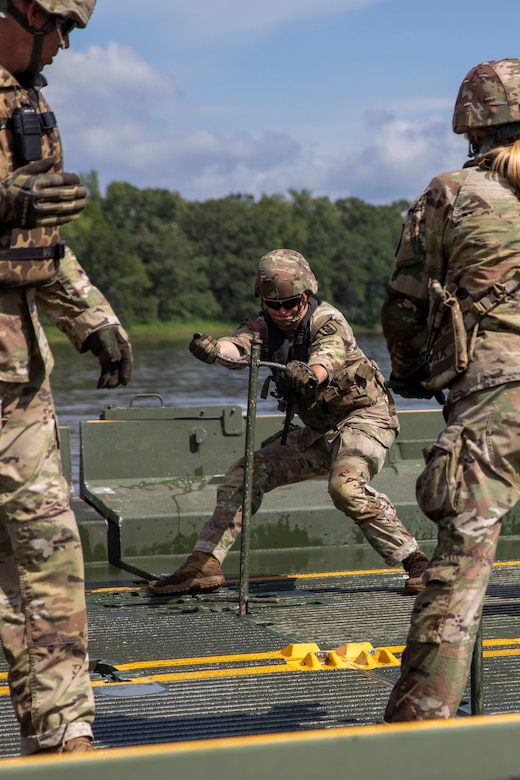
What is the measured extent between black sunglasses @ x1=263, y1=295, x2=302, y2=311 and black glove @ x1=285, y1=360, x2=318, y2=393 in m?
0.48

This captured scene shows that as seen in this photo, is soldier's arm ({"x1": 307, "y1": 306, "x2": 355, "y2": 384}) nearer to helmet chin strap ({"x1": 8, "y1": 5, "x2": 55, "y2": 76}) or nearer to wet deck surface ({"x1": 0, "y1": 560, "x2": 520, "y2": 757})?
wet deck surface ({"x1": 0, "y1": 560, "x2": 520, "y2": 757})

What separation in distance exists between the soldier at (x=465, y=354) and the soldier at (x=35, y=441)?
0.93 meters

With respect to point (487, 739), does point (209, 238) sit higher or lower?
lower

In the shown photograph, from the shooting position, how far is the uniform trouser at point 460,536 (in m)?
3.55

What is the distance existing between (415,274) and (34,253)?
1.12m

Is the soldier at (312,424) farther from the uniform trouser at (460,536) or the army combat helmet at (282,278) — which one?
the uniform trouser at (460,536)

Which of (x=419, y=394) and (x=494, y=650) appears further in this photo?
(x=494, y=650)

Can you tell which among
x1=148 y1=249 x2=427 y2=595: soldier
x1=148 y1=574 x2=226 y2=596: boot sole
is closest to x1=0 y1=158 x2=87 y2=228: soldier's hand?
x1=148 y1=249 x2=427 y2=595: soldier

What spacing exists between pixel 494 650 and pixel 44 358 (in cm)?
265

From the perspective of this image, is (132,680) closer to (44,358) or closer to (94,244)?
(44,358)

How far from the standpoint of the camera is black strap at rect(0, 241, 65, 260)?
3.44m

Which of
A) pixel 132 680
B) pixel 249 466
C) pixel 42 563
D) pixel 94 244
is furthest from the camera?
pixel 94 244

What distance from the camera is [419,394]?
4.16 m

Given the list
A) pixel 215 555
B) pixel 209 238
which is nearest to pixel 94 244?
pixel 209 238
